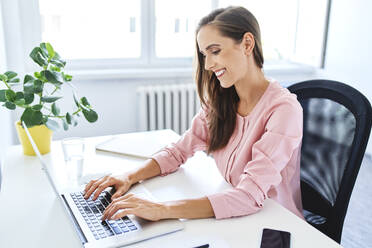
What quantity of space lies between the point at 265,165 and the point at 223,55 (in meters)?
0.38

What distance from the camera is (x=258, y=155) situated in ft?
3.41

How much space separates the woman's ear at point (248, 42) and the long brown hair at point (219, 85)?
11 mm

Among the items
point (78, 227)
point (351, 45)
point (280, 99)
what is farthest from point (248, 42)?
point (351, 45)

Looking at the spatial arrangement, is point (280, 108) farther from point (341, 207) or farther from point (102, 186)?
point (102, 186)

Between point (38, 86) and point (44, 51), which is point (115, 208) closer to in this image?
point (38, 86)

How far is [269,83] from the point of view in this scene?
48.3 inches

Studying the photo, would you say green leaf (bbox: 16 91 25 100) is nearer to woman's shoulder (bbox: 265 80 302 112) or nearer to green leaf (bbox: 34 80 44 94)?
green leaf (bbox: 34 80 44 94)

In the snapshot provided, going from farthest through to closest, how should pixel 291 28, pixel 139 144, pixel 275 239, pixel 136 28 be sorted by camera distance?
pixel 291 28
pixel 136 28
pixel 139 144
pixel 275 239

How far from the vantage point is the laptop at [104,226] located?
81 centimetres

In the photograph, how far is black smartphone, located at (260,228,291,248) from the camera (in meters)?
0.81

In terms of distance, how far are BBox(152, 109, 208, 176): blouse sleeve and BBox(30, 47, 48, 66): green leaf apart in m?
0.49

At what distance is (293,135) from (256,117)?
0.46ft

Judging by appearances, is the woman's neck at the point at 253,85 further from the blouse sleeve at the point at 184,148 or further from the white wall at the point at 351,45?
the white wall at the point at 351,45

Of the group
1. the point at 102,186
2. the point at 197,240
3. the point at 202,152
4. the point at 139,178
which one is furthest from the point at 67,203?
the point at 202,152
